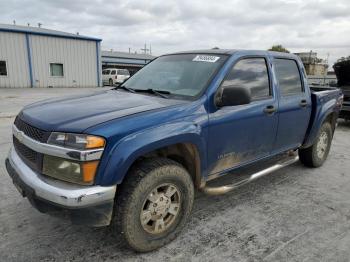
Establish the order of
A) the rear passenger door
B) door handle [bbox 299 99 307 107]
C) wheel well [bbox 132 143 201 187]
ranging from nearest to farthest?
wheel well [bbox 132 143 201 187], the rear passenger door, door handle [bbox 299 99 307 107]

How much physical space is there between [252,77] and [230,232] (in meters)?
1.77

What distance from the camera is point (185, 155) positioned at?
9.94 feet

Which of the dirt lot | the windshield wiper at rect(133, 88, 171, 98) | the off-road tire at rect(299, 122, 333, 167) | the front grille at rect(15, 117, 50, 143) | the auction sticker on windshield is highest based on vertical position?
the auction sticker on windshield

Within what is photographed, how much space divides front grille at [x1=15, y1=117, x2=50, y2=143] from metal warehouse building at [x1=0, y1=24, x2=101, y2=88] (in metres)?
23.1

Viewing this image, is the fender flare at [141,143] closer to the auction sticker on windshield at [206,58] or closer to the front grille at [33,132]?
the front grille at [33,132]

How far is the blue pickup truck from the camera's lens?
2326 millimetres

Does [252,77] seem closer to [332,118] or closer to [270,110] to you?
[270,110]

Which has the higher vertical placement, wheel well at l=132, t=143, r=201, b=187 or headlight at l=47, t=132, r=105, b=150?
headlight at l=47, t=132, r=105, b=150

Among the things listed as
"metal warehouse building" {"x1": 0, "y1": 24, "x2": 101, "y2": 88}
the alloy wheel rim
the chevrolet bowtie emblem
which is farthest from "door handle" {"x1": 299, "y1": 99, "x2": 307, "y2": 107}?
"metal warehouse building" {"x1": 0, "y1": 24, "x2": 101, "y2": 88}

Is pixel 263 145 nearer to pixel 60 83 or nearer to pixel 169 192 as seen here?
pixel 169 192

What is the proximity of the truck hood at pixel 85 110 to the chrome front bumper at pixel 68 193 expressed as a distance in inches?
16.3

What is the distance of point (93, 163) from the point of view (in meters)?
2.29

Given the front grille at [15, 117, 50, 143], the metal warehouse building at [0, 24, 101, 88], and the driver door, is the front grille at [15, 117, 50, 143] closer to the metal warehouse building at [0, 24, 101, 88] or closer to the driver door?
the driver door

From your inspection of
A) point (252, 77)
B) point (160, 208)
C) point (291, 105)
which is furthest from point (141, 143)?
point (291, 105)
